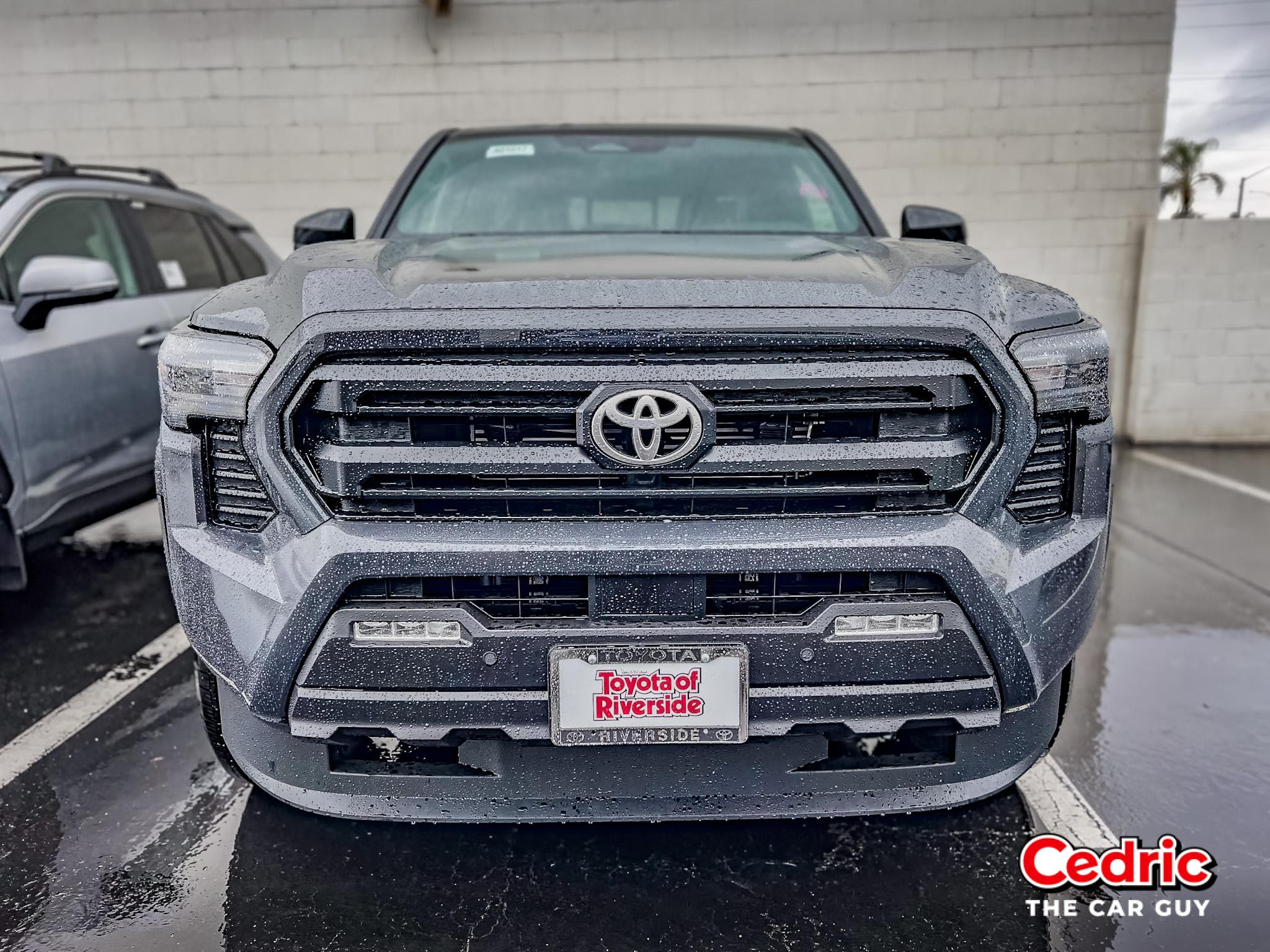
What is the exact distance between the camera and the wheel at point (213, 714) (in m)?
2.10

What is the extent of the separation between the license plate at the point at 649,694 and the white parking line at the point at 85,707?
1257 mm

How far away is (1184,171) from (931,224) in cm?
601

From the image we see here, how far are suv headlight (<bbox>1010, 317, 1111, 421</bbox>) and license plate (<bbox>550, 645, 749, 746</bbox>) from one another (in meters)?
0.77

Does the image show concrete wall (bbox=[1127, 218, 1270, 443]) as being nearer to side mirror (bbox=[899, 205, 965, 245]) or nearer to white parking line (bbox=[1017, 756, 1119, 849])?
side mirror (bbox=[899, 205, 965, 245])

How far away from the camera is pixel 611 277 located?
2010 mm

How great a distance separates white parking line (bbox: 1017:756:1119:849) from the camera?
91.7 inches

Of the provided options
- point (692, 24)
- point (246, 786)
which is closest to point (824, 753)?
point (246, 786)

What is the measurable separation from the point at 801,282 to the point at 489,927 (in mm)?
1483

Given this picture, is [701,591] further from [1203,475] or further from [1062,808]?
[1203,475]

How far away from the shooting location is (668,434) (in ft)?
5.94

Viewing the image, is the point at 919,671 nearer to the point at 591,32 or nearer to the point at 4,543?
the point at 4,543

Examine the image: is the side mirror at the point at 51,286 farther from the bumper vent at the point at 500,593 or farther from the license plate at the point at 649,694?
the license plate at the point at 649,694

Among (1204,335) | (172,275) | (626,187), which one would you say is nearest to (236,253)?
(172,275)

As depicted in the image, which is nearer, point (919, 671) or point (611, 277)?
point (919, 671)
